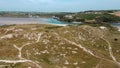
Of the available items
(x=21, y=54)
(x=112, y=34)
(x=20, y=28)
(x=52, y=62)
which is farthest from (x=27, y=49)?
(x=112, y=34)

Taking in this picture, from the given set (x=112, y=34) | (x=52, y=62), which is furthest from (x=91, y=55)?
(x=112, y=34)

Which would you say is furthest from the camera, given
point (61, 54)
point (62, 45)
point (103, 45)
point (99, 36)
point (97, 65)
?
point (99, 36)

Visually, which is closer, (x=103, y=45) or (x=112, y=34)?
(x=103, y=45)

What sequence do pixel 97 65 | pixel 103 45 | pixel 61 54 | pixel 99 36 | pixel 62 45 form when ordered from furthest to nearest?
pixel 99 36 → pixel 103 45 → pixel 62 45 → pixel 61 54 → pixel 97 65

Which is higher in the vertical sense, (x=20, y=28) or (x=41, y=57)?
(x=20, y=28)

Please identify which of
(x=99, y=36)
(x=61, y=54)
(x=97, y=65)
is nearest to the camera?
(x=97, y=65)

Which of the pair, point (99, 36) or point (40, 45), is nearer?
point (40, 45)

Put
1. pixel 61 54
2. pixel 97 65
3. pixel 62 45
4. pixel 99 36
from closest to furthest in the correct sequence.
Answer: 1. pixel 97 65
2. pixel 61 54
3. pixel 62 45
4. pixel 99 36

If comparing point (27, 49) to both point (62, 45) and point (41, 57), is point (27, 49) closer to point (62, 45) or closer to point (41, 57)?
point (41, 57)

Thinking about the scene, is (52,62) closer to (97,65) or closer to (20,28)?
(97,65)
